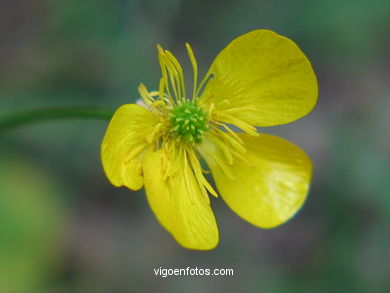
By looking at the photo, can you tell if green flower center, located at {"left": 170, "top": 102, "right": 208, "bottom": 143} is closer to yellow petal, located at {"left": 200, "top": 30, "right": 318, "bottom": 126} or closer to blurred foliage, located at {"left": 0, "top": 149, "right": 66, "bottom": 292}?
yellow petal, located at {"left": 200, "top": 30, "right": 318, "bottom": 126}

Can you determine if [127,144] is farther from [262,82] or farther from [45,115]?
[262,82]

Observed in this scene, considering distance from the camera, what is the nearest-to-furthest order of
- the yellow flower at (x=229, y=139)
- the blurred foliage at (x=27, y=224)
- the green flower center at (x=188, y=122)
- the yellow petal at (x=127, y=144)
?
the yellow petal at (x=127, y=144)
the yellow flower at (x=229, y=139)
the green flower center at (x=188, y=122)
the blurred foliage at (x=27, y=224)

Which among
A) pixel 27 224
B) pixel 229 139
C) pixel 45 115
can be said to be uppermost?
pixel 45 115

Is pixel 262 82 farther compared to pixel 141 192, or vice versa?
pixel 141 192

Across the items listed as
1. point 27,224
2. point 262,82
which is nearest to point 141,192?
point 27,224

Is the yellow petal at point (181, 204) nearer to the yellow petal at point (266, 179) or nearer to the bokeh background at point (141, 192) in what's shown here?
the yellow petal at point (266, 179)

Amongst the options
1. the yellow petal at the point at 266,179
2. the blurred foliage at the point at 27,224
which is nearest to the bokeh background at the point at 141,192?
the blurred foliage at the point at 27,224

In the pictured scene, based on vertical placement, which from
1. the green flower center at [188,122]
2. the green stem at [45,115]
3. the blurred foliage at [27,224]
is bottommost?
the blurred foliage at [27,224]

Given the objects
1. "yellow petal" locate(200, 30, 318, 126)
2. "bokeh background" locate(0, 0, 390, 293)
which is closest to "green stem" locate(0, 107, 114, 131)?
"yellow petal" locate(200, 30, 318, 126)
